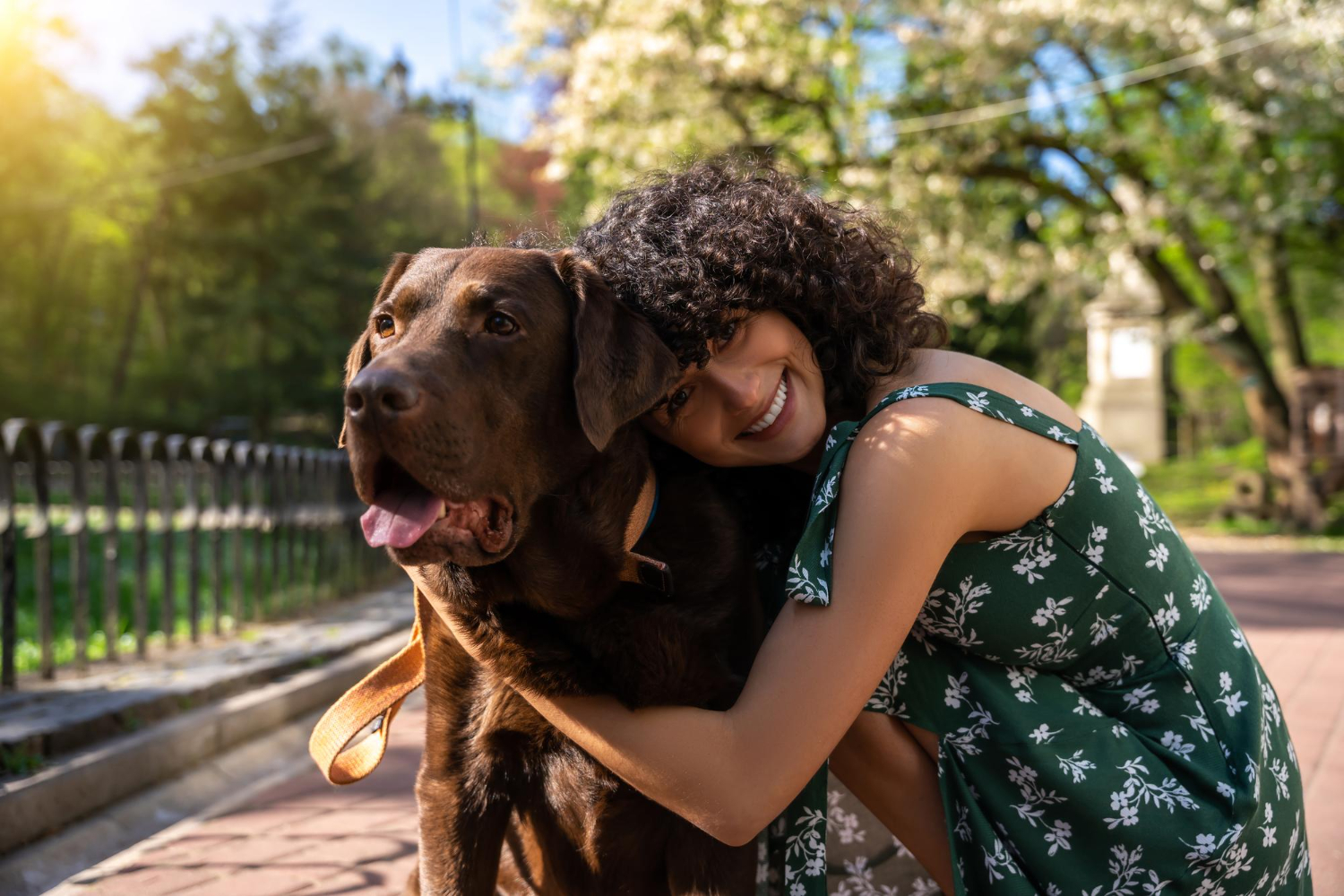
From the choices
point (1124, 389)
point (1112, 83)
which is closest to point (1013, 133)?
point (1112, 83)

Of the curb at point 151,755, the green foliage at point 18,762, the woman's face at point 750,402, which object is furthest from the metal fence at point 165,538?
the woman's face at point 750,402

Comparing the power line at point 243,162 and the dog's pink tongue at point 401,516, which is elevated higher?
the power line at point 243,162

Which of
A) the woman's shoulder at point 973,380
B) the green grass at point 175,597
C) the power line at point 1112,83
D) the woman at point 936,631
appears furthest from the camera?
the power line at point 1112,83

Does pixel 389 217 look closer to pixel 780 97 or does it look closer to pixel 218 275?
pixel 218 275

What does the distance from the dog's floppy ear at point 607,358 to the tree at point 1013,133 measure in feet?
33.5

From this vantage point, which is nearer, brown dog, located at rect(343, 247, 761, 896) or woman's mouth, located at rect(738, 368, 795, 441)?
brown dog, located at rect(343, 247, 761, 896)

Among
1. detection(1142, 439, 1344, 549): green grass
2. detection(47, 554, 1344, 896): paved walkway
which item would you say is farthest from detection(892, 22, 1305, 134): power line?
detection(47, 554, 1344, 896): paved walkway

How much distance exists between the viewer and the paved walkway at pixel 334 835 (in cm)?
282

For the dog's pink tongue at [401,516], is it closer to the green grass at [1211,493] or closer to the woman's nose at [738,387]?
the woman's nose at [738,387]

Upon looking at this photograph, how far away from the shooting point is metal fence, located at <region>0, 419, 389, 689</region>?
430cm

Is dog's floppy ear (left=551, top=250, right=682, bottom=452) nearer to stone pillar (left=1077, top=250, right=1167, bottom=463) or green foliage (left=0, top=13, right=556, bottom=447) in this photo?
stone pillar (left=1077, top=250, right=1167, bottom=463)

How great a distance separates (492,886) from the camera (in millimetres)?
2062

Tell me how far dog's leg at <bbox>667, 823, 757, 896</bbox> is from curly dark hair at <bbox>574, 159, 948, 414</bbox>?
2.98 ft

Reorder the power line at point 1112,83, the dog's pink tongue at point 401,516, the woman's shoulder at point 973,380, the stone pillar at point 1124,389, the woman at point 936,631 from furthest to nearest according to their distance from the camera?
the stone pillar at point 1124,389, the power line at point 1112,83, the woman's shoulder at point 973,380, the woman at point 936,631, the dog's pink tongue at point 401,516
